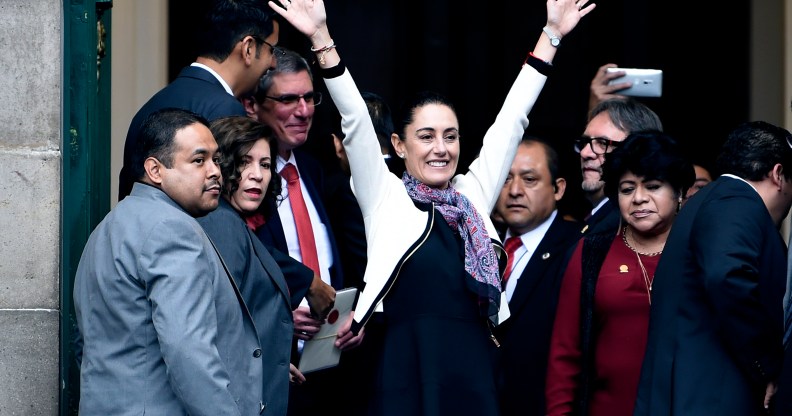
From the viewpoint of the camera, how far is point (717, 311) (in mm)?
4562

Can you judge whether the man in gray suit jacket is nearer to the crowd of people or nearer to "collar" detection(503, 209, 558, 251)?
the crowd of people

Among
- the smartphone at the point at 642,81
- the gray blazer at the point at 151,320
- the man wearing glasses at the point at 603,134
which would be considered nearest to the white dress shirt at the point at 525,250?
the man wearing glasses at the point at 603,134

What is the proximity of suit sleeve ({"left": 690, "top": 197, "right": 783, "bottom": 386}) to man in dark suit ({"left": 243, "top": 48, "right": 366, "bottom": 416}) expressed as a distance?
1293 millimetres

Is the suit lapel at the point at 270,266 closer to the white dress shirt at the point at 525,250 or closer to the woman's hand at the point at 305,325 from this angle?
the woman's hand at the point at 305,325

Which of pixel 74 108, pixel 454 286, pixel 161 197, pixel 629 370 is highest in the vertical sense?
pixel 74 108

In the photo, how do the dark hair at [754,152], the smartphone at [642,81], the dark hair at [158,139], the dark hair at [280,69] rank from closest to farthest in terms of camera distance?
the dark hair at [158,139] → the dark hair at [754,152] → the dark hair at [280,69] → the smartphone at [642,81]

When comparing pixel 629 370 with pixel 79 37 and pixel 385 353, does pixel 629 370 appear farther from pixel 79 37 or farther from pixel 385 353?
pixel 79 37

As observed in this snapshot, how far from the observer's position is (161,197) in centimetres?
410

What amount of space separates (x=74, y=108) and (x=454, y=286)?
4.98 feet

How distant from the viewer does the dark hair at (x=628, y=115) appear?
5879 mm

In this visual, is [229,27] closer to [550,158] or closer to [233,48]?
[233,48]

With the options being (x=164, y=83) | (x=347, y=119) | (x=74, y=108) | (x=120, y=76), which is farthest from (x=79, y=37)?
(x=164, y=83)

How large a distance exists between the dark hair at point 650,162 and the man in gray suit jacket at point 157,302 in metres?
1.75

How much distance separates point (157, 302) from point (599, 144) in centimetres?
254
